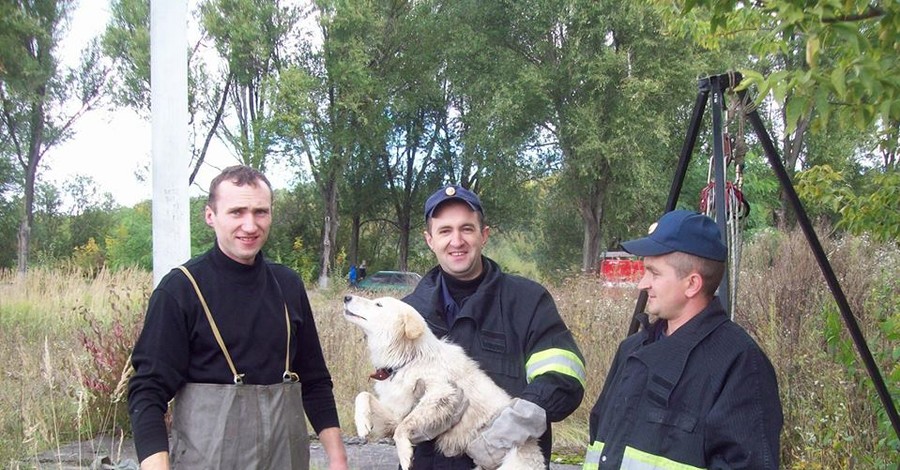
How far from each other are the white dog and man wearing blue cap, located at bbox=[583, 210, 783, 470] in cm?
46

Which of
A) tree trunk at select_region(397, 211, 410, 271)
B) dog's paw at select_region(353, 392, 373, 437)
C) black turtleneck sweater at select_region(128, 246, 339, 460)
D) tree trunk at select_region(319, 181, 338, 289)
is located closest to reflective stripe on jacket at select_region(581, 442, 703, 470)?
dog's paw at select_region(353, 392, 373, 437)

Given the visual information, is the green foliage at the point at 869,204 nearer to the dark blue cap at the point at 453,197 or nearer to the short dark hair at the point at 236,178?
the dark blue cap at the point at 453,197

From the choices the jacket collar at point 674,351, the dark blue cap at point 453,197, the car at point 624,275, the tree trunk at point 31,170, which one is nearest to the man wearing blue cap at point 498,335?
the dark blue cap at point 453,197

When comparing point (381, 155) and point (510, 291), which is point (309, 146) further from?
point (510, 291)

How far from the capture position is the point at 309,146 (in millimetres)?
34406

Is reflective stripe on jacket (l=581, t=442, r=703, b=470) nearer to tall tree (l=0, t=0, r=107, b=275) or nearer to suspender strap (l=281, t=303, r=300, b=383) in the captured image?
suspender strap (l=281, t=303, r=300, b=383)

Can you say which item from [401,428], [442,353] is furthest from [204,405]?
[442,353]

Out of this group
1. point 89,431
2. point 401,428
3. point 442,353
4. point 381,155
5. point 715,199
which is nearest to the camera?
point 401,428

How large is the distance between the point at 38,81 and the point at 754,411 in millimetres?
33170

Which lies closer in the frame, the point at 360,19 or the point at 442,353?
the point at 442,353

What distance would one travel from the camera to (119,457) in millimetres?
5035

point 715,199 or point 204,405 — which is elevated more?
point 715,199

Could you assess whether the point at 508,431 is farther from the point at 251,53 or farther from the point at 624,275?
the point at 251,53

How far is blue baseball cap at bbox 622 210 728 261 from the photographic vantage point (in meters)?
2.28
